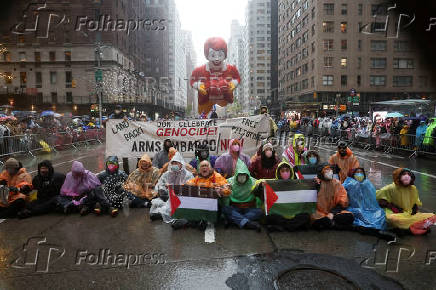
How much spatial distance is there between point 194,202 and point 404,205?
347 centimetres

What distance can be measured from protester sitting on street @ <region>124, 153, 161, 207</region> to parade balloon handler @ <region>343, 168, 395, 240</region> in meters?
3.91

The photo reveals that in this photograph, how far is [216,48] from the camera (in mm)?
9445

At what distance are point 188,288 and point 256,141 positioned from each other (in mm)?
6278

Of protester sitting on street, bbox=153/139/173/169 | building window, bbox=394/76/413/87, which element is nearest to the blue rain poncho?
protester sitting on street, bbox=153/139/173/169

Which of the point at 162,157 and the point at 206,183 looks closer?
the point at 206,183

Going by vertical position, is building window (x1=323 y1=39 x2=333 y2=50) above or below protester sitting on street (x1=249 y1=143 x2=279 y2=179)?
above

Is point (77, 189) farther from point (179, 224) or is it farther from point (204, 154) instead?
point (204, 154)

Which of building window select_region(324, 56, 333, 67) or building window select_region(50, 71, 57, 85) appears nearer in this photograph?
building window select_region(50, 71, 57, 85)

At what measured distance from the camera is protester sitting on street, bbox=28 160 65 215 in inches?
239

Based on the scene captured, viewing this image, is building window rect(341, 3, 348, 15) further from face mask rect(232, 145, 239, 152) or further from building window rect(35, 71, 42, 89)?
face mask rect(232, 145, 239, 152)

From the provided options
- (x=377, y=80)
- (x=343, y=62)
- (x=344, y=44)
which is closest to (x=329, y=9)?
(x=344, y=44)

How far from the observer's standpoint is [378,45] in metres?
51.5

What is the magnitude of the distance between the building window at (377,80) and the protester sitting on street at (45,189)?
55815 millimetres

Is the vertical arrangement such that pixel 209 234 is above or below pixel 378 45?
below
